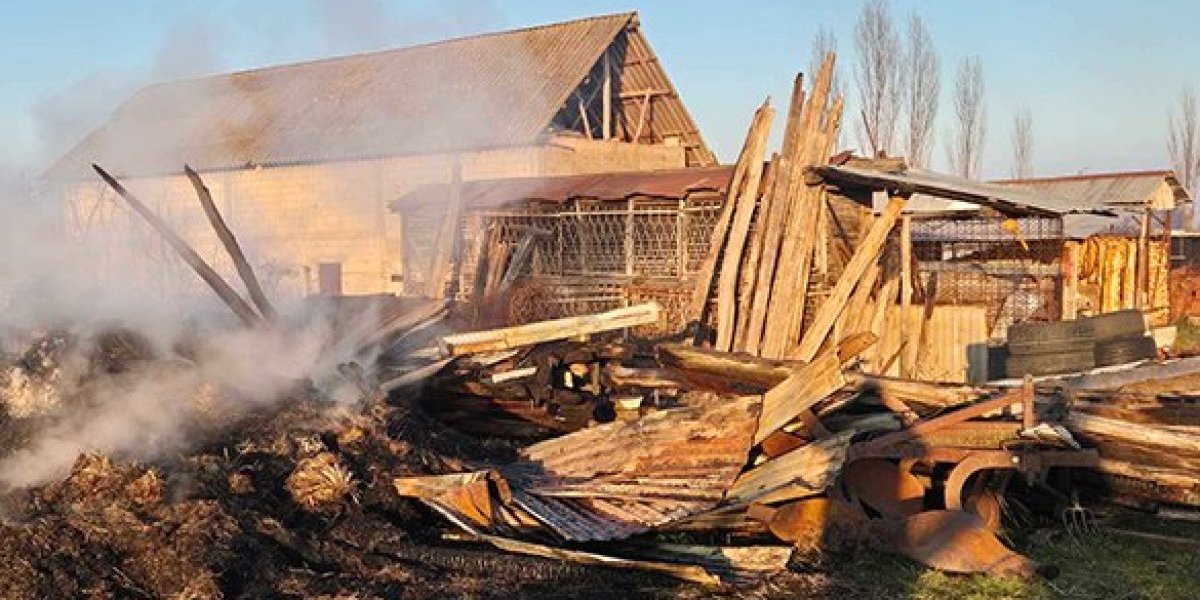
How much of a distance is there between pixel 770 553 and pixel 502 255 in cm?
997

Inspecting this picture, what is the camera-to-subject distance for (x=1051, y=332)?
1232cm

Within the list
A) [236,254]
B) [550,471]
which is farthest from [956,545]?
[236,254]

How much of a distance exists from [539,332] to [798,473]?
2938 mm

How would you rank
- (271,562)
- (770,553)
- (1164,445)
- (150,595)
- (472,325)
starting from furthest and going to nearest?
(472,325)
(1164,445)
(770,553)
(271,562)
(150,595)

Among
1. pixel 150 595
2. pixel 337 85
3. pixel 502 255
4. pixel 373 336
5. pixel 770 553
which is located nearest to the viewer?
pixel 150 595

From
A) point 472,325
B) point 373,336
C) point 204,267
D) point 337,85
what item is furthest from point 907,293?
point 337,85

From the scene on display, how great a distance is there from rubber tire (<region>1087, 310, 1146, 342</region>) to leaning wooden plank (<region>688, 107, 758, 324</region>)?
480cm

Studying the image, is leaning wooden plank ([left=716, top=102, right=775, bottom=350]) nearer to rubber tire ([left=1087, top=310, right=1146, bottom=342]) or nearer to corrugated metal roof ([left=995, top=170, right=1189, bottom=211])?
rubber tire ([left=1087, top=310, right=1146, bottom=342])

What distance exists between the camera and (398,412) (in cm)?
713

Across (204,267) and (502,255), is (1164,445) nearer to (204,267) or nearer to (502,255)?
(204,267)

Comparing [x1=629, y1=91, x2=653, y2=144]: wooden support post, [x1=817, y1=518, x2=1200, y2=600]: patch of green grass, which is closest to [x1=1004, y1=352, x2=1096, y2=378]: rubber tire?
[x1=817, y1=518, x2=1200, y2=600]: patch of green grass

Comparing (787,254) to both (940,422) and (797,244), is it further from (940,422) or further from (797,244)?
(940,422)

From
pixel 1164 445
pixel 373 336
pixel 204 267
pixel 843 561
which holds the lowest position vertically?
pixel 843 561

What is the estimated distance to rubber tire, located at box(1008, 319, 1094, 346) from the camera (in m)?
12.2
